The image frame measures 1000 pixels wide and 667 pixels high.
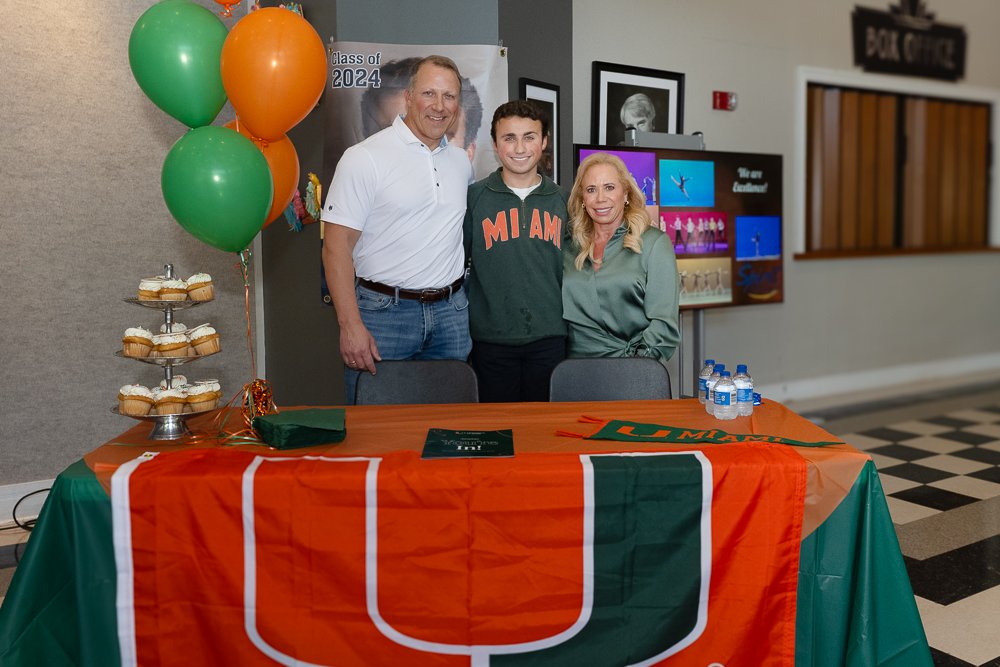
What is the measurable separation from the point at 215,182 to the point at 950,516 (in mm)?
2903

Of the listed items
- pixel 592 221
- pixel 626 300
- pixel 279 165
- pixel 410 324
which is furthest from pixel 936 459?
pixel 279 165

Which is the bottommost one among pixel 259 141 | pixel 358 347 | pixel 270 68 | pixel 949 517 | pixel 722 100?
pixel 949 517

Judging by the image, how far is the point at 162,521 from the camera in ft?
4.93

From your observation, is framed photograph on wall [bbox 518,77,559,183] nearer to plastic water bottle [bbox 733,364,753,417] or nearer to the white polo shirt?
the white polo shirt

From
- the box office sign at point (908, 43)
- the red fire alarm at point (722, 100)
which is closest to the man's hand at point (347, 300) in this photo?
the red fire alarm at point (722, 100)

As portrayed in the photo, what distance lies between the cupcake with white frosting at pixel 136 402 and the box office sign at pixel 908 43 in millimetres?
5183

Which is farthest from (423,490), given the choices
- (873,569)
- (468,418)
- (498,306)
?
Answer: (498,306)

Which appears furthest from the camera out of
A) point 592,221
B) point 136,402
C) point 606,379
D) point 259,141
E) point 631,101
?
point 631,101

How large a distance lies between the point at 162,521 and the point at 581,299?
1441mm

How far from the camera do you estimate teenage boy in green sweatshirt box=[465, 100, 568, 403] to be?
8.38 feet

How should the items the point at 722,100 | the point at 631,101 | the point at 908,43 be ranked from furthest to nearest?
the point at 908,43 < the point at 722,100 < the point at 631,101

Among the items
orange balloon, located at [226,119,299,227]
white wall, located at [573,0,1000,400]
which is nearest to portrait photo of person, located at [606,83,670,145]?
white wall, located at [573,0,1000,400]

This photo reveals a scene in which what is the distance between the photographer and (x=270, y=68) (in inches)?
79.7

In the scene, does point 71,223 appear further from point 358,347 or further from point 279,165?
point 358,347
